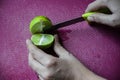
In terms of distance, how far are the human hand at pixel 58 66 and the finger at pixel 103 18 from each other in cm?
15

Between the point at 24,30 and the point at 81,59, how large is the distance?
0.63 ft

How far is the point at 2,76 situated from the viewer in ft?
2.27

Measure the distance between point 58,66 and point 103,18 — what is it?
21 cm

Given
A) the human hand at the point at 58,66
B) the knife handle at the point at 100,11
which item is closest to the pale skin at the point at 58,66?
the human hand at the point at 58,66

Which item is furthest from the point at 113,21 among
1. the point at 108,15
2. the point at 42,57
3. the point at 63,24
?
the point at 42,57

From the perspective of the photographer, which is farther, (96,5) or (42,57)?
(96,5)

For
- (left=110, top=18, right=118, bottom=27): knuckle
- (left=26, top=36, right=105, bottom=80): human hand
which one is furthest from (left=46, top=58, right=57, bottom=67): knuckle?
(left=110, top=18, right=118, bottom=27): knuckle

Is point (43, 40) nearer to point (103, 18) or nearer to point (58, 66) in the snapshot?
point (58, 66)

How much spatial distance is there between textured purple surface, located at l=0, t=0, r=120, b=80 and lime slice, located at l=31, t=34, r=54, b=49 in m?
0.06

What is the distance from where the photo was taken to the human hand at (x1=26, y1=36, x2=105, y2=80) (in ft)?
2.08

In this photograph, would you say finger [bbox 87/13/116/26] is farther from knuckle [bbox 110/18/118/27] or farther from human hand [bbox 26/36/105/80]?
human hand [bbox 26/36/105/80]

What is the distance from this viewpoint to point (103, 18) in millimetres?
748

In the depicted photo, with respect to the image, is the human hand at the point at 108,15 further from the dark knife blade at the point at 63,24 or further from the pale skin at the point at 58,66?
the pale skin at the point at 58,66

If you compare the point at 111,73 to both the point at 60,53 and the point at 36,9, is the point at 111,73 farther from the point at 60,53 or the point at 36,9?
the point at 36,9
